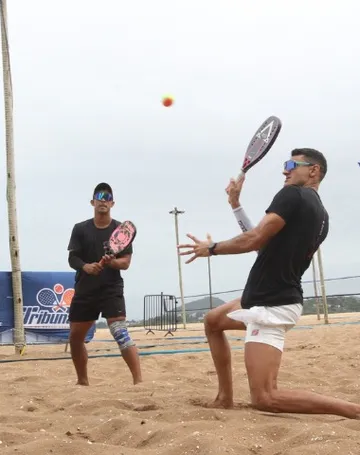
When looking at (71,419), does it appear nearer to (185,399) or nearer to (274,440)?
(185,399)

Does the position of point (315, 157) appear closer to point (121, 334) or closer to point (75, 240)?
point (121, 334)

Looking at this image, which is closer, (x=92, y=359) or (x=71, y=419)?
(x=71, y=419)

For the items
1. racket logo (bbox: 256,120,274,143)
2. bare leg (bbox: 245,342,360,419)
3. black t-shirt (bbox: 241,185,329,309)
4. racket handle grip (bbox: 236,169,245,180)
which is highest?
racket logo (bbox: 256,120,274,143)

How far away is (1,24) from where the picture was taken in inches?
360

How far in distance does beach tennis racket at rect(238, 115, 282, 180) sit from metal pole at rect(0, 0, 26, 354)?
220 inches

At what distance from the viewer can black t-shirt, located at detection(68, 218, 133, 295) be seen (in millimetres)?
5109

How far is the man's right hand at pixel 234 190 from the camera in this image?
377cm

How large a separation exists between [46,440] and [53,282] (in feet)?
24.5

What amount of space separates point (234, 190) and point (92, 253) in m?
1.92

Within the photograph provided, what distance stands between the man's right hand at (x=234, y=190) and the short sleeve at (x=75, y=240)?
1.90 m

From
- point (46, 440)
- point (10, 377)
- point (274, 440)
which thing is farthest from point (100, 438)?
point (10, 377)

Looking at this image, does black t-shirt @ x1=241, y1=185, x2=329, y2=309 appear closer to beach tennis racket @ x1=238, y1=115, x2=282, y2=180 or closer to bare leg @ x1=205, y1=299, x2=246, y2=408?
bare leg @ x1=205, y1=299, x2=246, y2=408

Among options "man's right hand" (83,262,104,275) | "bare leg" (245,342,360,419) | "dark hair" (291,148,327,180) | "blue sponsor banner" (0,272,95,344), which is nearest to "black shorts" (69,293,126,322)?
"man's right hand" (83,262,104,275)

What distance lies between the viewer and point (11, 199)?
872 centimetres
